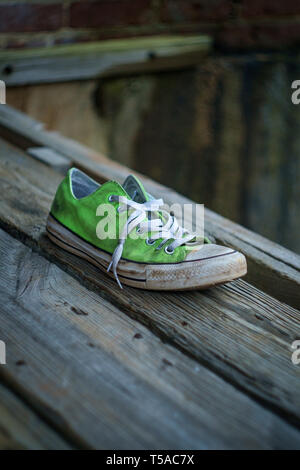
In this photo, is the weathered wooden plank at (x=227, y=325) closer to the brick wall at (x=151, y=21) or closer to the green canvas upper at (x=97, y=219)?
the green canvas upper at (x=97, y=219)

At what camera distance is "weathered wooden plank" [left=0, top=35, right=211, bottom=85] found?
2619 mm

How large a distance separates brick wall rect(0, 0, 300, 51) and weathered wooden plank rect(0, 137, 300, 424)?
4.74 ft

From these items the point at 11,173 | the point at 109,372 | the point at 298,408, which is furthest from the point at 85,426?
the point at 11,173

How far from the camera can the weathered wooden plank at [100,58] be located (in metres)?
2.62

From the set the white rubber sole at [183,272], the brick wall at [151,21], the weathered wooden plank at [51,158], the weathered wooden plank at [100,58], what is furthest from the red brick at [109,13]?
the white rubber sole at [183,272]

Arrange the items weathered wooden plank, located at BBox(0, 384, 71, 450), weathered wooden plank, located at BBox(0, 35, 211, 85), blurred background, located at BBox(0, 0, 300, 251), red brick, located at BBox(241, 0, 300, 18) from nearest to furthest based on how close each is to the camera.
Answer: weathered wooden plank, located at BBox(0, 384, 71, 450)
weathered wooden plank, located at BBox(0, 35, 211, 85)
blurred background, located at BBox(0, 0, 300, 251)
red brick, located at BBox(241, 0, 300, 18)

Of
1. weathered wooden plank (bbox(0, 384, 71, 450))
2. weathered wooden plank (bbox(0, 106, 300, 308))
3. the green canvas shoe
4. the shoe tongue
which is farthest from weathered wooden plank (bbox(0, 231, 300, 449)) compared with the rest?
weathered wooden plank (bbox(0, 106, 300, 308))

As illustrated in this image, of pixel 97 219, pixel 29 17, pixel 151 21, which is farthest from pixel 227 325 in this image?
pixel 151 21

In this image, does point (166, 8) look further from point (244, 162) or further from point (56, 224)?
point (56, 224)

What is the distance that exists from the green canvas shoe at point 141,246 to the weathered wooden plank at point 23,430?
0.44 m

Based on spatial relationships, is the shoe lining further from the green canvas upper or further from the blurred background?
the blurred background

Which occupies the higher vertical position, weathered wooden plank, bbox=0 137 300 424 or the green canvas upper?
the green canvas upper

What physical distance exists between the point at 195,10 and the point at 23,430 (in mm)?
2756

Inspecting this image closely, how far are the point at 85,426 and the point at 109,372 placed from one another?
0.14 m
